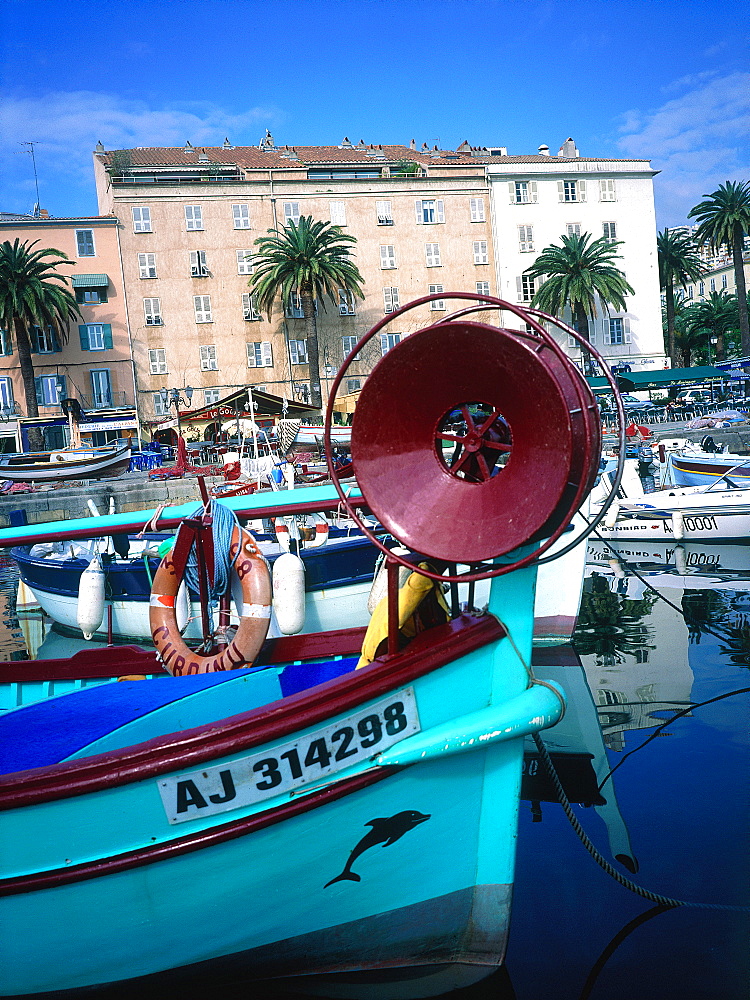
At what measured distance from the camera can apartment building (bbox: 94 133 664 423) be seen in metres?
39.9

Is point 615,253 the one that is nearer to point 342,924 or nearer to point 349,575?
point 349,575

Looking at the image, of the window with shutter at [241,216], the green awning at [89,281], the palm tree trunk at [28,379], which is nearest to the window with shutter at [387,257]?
the window with shutter at [241,216]

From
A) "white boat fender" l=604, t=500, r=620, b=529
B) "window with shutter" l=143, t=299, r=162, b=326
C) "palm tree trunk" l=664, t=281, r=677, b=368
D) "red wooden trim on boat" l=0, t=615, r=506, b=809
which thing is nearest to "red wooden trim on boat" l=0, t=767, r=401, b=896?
"red wooden trim on boat" l=0, t=615, r=506, b=809

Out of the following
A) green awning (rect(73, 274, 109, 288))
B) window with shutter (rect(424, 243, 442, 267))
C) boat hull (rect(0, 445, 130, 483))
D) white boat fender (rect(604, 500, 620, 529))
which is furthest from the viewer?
window with shutter (rect(424, 243, 442, 267))

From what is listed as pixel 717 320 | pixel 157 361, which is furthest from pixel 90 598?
pixel 717 320

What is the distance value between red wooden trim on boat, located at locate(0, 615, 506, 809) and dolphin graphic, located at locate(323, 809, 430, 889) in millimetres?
584

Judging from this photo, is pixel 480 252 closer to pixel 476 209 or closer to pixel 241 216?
pixel 476 209

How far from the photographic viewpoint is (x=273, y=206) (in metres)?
41.2

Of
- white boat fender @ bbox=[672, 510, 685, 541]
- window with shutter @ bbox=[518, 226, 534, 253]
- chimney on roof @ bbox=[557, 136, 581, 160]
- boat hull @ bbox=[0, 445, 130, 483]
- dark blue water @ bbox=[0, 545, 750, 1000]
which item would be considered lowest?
dark blue water @ bbox=[0, 545, 750, 1000]

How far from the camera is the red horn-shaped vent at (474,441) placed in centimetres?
309

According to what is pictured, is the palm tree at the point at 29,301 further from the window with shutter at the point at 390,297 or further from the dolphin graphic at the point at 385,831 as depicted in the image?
the dolphin graphic at the point at 385,831

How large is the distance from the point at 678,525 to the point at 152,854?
40.7 ft

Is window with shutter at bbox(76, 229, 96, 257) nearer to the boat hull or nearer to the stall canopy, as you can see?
the boat hull

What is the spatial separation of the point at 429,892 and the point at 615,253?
4682 cm
